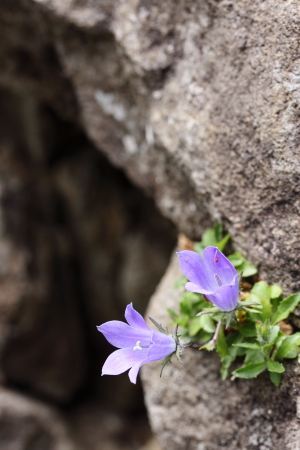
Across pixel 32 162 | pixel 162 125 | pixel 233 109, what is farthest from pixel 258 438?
pixel 32 162

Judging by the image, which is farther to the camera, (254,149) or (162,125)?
(162,125)

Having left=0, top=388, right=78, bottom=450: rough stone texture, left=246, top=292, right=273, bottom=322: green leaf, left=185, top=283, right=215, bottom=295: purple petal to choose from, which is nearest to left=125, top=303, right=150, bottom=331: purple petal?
left=185, top=283, right=215, bottom=295: purple petal

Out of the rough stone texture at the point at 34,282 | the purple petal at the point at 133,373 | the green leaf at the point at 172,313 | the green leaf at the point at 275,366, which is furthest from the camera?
the rough stone texture at the point at 34,282

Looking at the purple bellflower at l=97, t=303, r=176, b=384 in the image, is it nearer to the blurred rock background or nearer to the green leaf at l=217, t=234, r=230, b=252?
the green leaf at l=217, t=234, r=230, b=252

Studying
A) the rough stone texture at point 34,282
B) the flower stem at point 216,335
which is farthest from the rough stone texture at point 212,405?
the rough stone texture at point 34,282

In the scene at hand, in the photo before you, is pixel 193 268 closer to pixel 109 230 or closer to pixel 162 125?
pixel 162 125

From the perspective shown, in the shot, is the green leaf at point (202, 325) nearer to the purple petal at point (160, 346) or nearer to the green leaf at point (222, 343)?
Result: the green leaf at point (222, 343)
